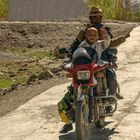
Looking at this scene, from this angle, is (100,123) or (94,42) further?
(100,123)

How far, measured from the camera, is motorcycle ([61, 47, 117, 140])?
23.6 feet

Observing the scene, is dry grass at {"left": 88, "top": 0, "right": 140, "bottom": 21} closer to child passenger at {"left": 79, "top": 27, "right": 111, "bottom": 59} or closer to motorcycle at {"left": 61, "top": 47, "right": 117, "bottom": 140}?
child passenger at {"left": 79, "top": 27, "right": 111, "bottom": 59}

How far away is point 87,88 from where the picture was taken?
7410mm

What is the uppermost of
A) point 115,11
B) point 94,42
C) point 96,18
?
point 96,18

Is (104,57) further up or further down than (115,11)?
further up

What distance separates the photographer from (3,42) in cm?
2538

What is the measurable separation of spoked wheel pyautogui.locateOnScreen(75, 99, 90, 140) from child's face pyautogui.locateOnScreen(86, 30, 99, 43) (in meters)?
0.98

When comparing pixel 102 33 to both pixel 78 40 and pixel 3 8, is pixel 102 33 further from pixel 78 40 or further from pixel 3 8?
pixel 3 8

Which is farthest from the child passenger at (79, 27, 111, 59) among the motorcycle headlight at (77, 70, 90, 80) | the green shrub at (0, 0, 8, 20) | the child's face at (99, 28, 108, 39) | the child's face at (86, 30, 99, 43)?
the green shrub at (0, 0, 8, 20)

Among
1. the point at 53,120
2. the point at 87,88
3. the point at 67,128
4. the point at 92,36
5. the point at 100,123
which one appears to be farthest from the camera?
the point at 53,120

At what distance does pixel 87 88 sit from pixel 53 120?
6.59 feet

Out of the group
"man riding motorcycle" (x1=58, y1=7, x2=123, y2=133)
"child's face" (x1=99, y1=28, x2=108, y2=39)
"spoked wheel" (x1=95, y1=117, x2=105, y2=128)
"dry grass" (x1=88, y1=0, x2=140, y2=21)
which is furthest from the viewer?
"dry grass" (x1=88, y1=0, x2=140, y2=21)

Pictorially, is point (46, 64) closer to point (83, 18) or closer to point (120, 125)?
point (120, 125)

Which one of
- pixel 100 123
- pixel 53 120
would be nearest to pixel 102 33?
pixel 100 123
